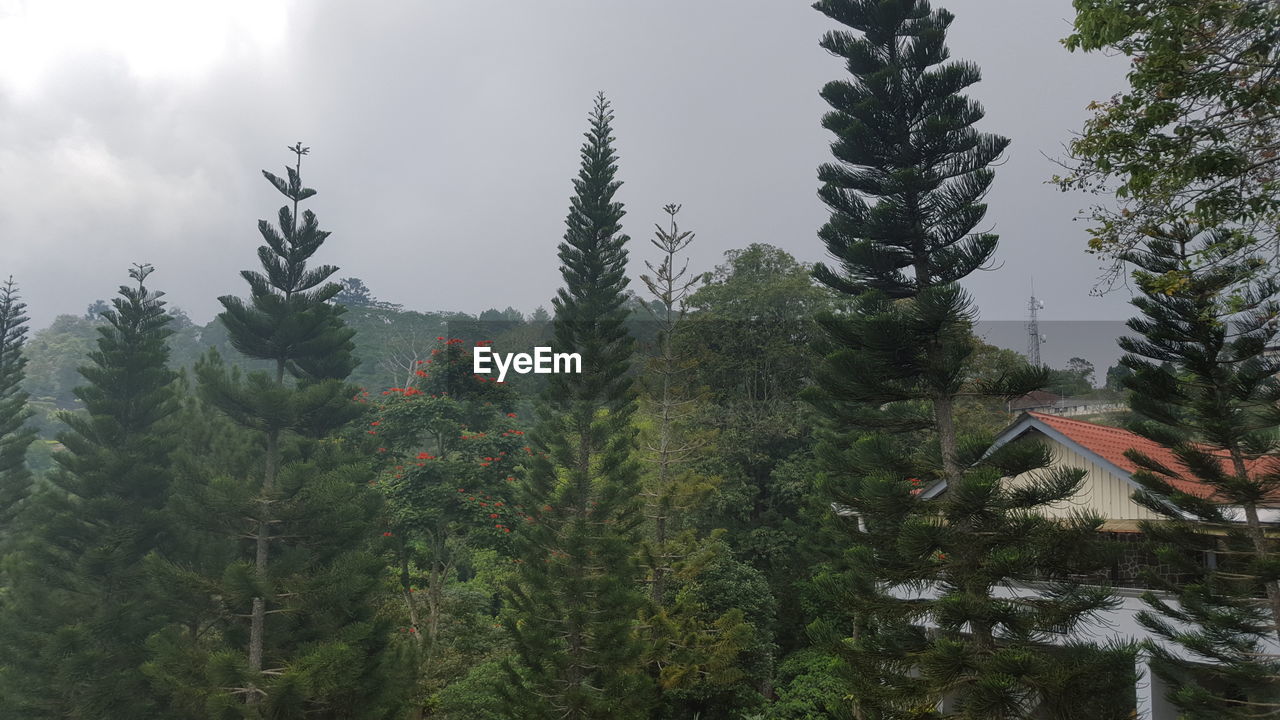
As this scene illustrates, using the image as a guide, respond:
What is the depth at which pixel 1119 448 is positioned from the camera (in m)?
8.47

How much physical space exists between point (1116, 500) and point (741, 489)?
9.57m

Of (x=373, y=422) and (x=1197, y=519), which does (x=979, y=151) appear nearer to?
(x=1197, y=519)

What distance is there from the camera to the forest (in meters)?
6.16

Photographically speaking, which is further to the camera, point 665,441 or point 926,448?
point 665,441

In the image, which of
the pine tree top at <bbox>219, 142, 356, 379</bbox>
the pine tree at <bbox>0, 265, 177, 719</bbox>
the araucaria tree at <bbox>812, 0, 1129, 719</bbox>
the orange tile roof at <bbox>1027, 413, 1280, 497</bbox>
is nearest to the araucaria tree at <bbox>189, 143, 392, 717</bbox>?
the pine tree top at <bbox>219, 142, 356, 379</bbox>

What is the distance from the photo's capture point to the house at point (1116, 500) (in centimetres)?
726

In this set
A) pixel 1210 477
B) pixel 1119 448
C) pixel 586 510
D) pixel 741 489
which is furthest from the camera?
pixel 741 489

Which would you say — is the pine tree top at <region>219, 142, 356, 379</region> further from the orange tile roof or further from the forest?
the orange tile roof

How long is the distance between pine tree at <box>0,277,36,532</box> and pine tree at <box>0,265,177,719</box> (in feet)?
18.0

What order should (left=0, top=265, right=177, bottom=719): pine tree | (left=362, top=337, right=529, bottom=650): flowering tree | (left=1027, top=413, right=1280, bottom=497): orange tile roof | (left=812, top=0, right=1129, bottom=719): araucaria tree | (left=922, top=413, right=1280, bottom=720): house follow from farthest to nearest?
(left=362, top=337, right=529, bottom=650): flowering tree
(left=0, top=265, right=177, bottom=719): pine tree
(left=1027, top=413, right=1280, bottom=497): orange tile roof
(left=922, top=413, right=1280, bottom=720): house
(left=812, top=0, right=1129, bottom=719): araucaria tree

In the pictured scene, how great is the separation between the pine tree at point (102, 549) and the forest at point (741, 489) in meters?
0.06

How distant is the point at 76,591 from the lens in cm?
1202

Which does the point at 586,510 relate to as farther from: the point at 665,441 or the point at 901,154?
the point at 901,154

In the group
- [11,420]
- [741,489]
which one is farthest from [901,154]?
[11,420]
